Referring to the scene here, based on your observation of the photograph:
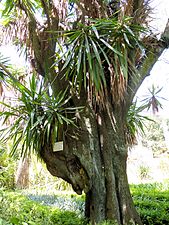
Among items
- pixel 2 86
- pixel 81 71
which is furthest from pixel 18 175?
pixel 81 71

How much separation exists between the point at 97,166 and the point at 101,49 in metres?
1.32

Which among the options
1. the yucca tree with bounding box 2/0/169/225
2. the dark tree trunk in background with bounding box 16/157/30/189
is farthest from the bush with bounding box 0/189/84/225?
the dark tree trunk in background with bounding box 16/157/30/189

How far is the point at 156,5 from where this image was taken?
3.50 metres

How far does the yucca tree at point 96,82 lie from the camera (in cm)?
282

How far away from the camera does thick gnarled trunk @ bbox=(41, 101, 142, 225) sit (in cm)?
288

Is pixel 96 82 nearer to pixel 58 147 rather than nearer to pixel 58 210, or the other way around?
pixel 58 147

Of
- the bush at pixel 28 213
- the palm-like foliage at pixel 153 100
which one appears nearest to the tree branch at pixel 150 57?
the palm-like foliage at pixel 153 100

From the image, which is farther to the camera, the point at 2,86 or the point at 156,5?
the point at 2,86

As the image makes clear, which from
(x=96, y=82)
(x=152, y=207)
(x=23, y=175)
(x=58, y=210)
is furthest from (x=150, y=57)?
(x=23, y=175)

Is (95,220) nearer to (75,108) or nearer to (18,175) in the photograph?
(75,108)

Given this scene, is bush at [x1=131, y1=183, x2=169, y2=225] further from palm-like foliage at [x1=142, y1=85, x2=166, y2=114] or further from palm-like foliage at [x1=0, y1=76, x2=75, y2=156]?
palm-like foliage at [x1=0, y1=76, x2=75, y2=156]

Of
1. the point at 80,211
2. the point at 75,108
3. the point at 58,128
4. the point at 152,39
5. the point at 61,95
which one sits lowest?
the point at 80,211

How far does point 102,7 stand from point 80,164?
1.97 meters

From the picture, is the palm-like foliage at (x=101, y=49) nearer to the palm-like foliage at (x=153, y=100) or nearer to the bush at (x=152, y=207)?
the bush at (x=152, y=207)
